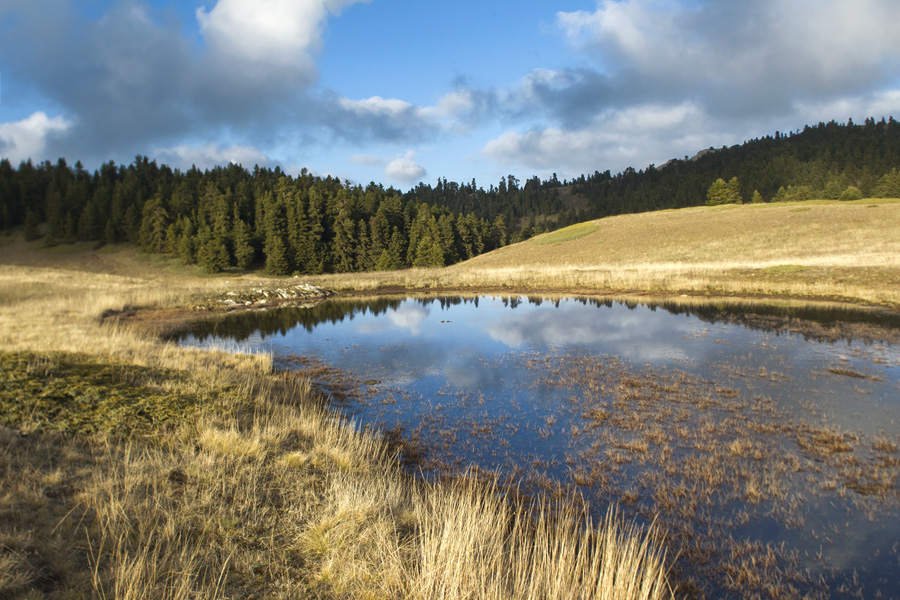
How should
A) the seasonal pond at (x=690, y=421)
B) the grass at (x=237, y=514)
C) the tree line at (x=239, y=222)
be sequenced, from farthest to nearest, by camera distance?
1. the tree line at (x=239, y=222)
2. the seasonal pond at (x=690, y=421)
3. the grass at (x=237, y=514)

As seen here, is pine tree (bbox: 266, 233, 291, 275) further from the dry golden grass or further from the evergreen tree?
the evergreen tree

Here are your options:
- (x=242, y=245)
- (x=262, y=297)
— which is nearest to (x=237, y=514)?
(x=262, y=297)

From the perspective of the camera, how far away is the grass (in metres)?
3.72

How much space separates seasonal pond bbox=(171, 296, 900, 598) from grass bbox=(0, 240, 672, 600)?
783 mm

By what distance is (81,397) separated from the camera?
7121mm

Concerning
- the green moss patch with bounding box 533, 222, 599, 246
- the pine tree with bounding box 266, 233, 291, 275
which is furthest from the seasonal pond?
the green moss patch with bounding box 533, 222, 599, 246

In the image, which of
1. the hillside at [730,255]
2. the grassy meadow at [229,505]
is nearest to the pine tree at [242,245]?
the hillside at [730,255]

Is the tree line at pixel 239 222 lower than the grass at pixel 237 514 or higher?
higher

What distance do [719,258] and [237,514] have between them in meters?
42.1

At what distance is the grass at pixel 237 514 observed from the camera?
12.2 feet

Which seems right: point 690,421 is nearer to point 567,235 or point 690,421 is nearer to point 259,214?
point 567,235

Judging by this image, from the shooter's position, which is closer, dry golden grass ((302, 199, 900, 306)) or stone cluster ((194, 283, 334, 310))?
dry golden grass ((302, 199, 900, 306))

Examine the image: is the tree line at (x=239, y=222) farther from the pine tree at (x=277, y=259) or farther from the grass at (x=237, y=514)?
the grass at (x=237, y=514)

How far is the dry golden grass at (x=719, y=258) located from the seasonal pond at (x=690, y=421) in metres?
8.62
